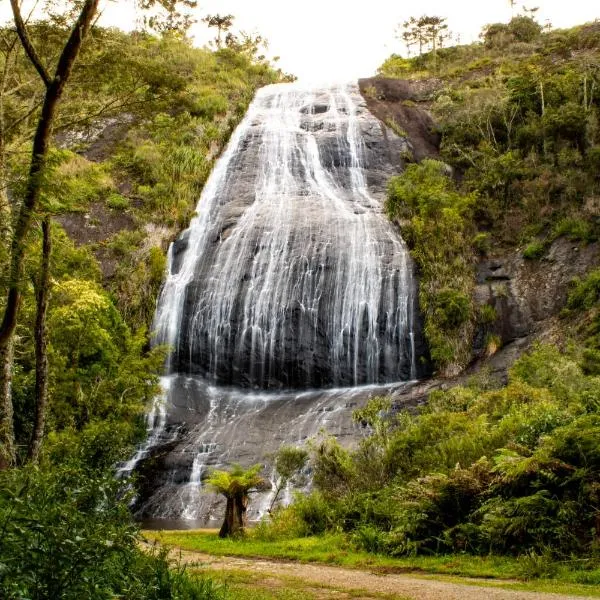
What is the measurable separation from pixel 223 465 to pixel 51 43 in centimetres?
1225

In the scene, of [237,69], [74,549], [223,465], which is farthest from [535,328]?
[237,69]

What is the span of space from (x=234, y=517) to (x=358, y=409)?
6723 millimetres

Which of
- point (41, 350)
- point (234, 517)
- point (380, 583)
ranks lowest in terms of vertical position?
point (234, 517)

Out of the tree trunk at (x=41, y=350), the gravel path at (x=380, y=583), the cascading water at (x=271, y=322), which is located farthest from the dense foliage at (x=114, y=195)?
the gravel path at (x=380, y=583)

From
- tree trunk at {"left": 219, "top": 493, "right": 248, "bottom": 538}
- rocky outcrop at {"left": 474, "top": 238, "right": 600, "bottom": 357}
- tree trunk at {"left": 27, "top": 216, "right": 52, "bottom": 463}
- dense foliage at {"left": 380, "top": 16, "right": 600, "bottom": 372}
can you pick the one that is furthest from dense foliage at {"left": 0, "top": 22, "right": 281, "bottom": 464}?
rocky outcrop at {"left": 474, "top": 238, "right": 600, "bottom": 357}

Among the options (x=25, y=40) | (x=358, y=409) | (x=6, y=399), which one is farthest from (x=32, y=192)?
(x=358, y=409)

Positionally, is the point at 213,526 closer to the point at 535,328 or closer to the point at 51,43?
the point at 51,43

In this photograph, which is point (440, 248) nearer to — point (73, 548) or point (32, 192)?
point (32, 192)

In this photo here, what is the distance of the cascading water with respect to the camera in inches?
782

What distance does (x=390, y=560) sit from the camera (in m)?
9.23

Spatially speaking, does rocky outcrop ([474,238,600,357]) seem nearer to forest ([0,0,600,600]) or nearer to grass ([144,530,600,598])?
forest ([0,0,600,600])

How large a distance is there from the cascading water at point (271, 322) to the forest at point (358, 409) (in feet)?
4.06

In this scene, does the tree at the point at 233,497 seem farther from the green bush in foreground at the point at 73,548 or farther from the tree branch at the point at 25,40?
the tree branch at the point at 25,40

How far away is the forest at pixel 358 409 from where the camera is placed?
6418mm
